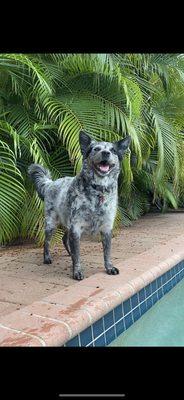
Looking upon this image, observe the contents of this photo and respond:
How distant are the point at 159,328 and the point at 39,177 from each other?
1957 millimetres

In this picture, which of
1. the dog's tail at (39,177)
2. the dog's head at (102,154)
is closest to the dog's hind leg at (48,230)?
the dog's tail at (39,177)

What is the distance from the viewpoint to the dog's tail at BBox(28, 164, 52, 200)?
4.32m

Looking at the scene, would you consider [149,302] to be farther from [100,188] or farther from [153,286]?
[100,188]

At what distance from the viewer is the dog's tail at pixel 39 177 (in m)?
4.32

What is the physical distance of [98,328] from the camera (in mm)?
2746

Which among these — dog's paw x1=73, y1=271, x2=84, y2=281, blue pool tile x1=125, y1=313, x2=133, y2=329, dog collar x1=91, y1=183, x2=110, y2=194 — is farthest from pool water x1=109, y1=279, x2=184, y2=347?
dog collar x1=91, y1=183, x2=110, y2=194

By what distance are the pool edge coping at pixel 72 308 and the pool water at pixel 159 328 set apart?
0.24 meters

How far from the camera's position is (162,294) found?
3939mm
